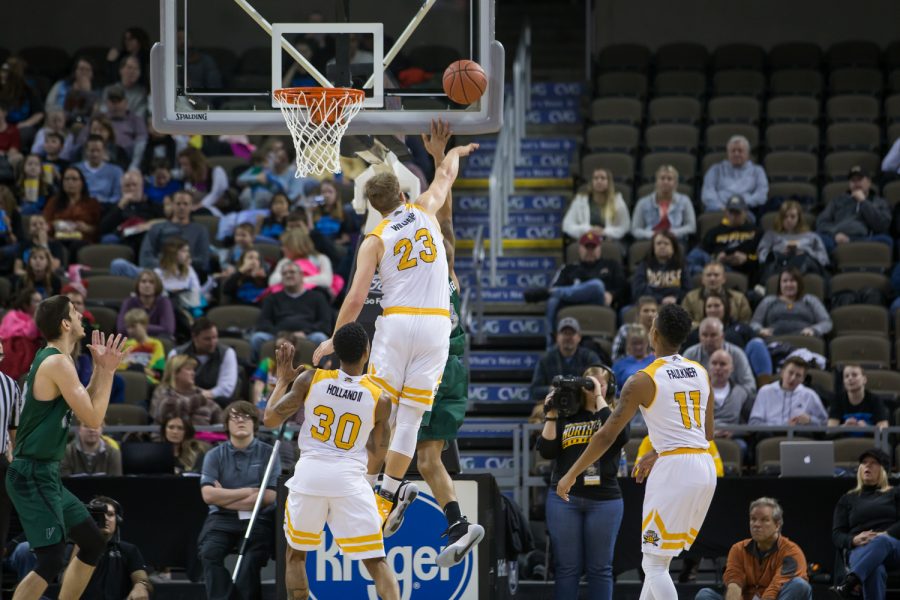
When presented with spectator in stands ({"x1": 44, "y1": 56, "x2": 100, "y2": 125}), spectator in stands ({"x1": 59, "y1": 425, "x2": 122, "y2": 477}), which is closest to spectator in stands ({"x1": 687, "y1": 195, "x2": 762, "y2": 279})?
spectator in stands ({"x1": 59, "y1": 425, "x2": 122, "y2": 477})

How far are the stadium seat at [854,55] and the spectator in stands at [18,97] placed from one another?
10.2 metres

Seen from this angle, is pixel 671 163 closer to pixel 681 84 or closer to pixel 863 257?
pixel 681 84

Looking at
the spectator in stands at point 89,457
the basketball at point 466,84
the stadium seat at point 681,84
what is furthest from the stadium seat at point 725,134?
the basketball at point 466,84

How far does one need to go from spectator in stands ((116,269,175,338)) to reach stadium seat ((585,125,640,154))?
19.2 feet

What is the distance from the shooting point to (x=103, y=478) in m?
11.7

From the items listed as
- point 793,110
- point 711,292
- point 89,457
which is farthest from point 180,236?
point 793,110

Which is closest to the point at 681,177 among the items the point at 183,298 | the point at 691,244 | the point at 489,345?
the point at 691,244

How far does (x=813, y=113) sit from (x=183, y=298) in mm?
8064

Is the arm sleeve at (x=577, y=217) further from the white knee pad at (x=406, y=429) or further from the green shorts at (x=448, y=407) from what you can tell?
the white knee pad at (x=406, y=429)

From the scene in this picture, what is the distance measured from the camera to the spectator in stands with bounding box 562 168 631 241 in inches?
631

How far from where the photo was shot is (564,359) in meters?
13.6

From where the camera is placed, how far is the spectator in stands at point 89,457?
12.2m

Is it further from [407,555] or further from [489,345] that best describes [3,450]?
[489,345]

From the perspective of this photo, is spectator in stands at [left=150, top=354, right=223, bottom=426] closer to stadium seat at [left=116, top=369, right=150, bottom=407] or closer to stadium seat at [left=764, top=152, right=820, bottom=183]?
stadium seat at [left=116, top=369, right=150, bottom=407]
